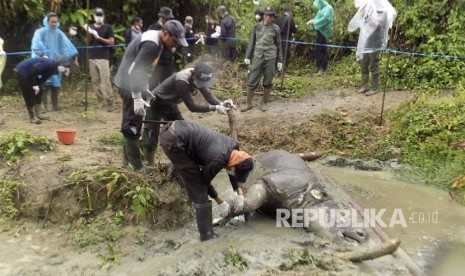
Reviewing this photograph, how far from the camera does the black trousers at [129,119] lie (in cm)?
578

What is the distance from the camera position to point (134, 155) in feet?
19.7

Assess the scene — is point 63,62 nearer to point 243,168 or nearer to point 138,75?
point 138,75

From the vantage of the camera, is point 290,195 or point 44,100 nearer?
point 290,195

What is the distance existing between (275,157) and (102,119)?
3.85 m

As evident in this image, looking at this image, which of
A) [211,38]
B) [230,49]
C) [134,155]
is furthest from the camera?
[230,49]

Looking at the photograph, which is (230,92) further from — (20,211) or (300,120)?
(20,211)

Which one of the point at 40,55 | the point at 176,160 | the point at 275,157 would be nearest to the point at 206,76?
the point at 176,160

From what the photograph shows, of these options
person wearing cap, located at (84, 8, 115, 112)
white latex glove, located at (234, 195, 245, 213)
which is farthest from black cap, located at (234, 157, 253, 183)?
person wearing cap, located at (84, 8, 115, 112)

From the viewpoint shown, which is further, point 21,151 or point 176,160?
point 21,151

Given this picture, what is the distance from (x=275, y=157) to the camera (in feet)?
21.1

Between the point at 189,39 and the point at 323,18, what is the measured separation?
303 cm

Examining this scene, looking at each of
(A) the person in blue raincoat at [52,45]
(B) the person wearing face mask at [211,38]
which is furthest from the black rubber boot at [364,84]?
(A) the person in blue raincoat at [52,45]

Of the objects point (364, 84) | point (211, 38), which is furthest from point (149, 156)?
point (211, 38)

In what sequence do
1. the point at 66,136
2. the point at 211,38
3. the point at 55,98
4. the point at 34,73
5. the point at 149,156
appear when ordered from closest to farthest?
the point at 149,156
the point at 66,136
the point at 34,73
the point at 55,98
the point at 211,38
